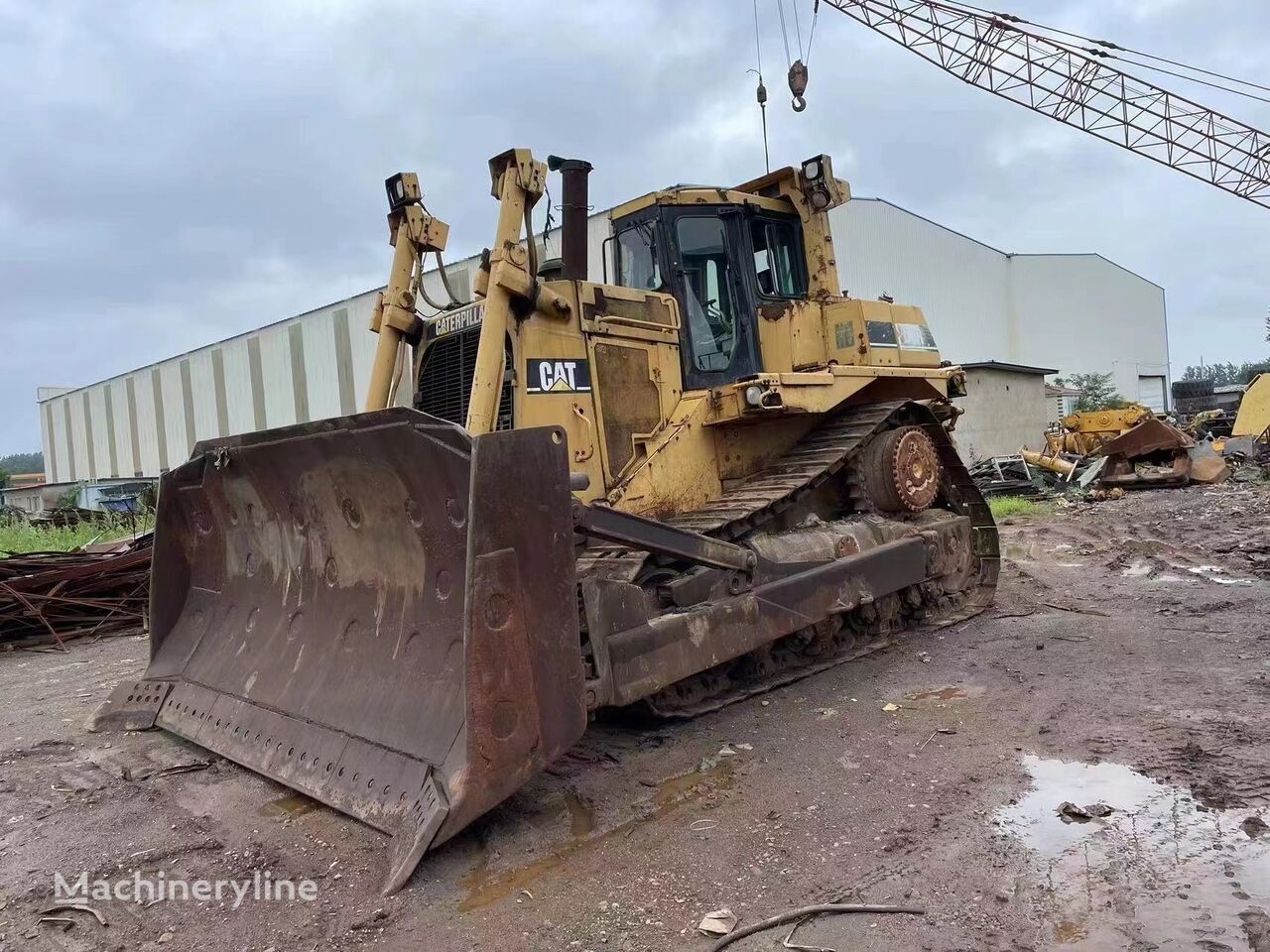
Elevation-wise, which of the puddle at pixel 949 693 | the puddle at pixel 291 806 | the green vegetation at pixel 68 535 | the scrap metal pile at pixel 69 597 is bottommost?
the puddle at pixel 949 693

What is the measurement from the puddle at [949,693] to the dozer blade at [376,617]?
2495 millimetres

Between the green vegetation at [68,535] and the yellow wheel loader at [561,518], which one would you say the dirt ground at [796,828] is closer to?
the yellow wheel loader at [561,518]

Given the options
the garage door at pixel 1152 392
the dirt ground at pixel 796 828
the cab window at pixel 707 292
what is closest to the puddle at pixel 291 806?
the dirt ground at pixel 796 828

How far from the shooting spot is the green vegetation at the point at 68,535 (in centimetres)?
1582

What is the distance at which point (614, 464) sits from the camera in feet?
18.1

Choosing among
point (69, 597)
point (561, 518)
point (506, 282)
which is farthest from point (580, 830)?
point (69, 597)

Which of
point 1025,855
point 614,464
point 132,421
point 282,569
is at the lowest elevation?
point 1025,855

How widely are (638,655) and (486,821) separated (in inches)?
41.1

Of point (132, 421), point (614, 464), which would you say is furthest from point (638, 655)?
point (132, 421)

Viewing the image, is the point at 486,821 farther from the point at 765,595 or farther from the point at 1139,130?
the point at 1139,130

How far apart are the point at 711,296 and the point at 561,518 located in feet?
10.0

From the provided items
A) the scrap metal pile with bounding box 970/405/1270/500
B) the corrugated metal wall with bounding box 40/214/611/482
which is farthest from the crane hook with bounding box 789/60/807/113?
the scrap metal pile with bounding box 970/405/1270/500

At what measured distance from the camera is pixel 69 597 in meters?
9.34

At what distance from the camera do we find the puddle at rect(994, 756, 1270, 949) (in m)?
2.70
